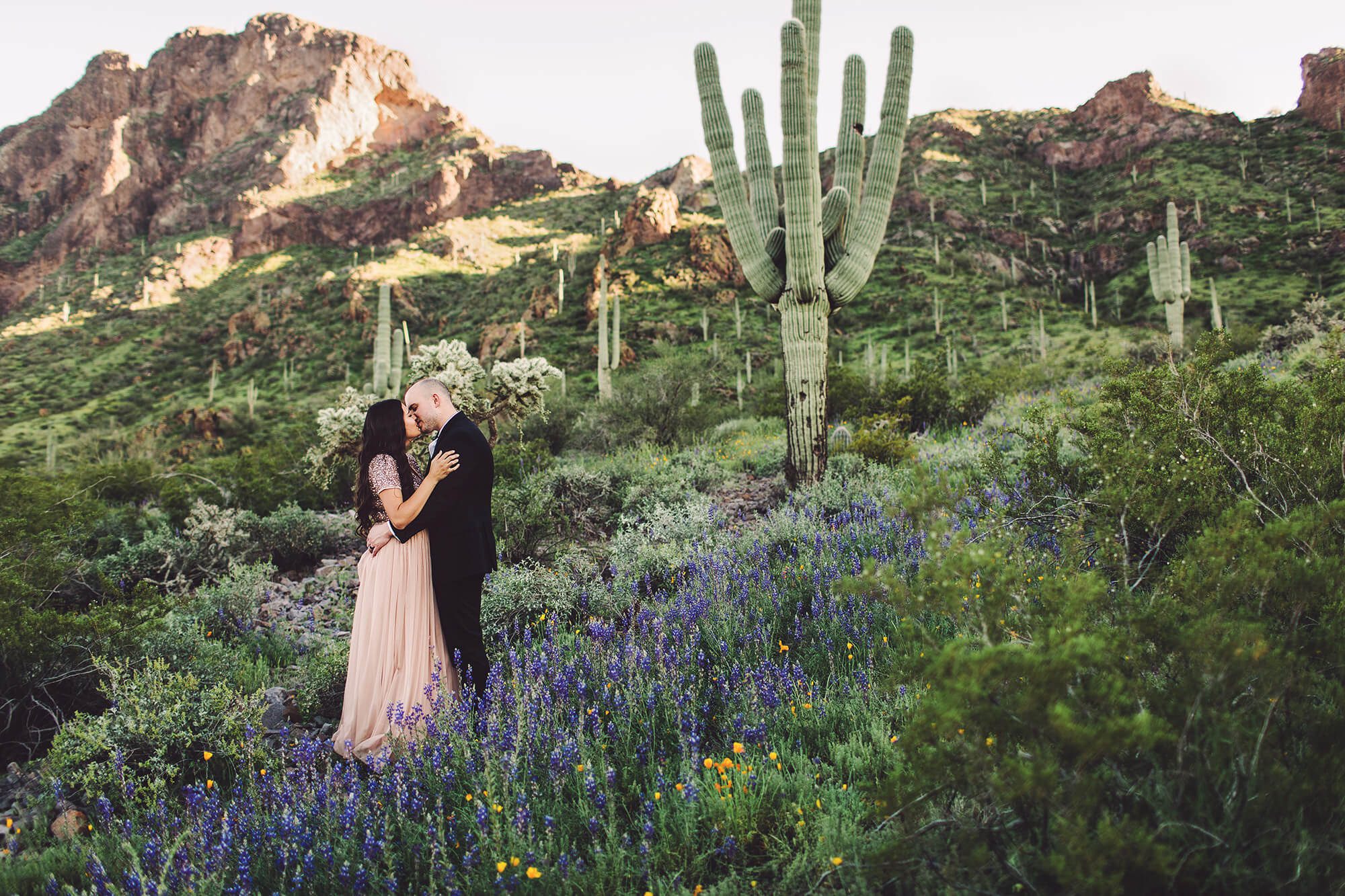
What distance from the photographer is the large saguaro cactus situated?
6.67 m

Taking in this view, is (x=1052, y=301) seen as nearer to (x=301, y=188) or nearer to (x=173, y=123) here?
(x=301, y=188)

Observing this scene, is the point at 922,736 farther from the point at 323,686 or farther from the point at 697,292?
the point at 697,292

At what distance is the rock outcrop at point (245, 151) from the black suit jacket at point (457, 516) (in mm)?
76785

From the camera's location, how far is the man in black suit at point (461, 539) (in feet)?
9.98

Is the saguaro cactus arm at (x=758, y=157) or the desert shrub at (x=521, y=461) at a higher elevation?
the saguaro cactus arm at (x=758, y=157)

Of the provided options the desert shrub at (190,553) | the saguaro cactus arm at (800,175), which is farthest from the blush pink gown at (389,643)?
the saguaro cactus arm at (800,175)

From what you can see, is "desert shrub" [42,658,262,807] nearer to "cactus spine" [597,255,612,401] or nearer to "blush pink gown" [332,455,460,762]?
Result: "blush pink gown" [332,455,460,762]

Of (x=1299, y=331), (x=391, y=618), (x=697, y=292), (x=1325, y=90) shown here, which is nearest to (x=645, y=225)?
(x=697, y=292)

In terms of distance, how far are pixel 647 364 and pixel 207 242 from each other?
245ft

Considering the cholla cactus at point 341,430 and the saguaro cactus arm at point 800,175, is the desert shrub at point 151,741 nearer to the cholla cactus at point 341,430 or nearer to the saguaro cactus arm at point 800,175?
the cholla cactus at point 341,430

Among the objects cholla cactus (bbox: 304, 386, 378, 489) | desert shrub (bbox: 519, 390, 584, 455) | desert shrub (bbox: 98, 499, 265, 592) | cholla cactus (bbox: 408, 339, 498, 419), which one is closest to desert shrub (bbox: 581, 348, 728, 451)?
desert shrub (bbox: 519, 390, 584, 455)

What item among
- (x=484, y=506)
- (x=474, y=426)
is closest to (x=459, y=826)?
(x=484, y=506)

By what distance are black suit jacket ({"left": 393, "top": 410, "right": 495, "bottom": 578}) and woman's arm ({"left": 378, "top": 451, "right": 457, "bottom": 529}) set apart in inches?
0.9

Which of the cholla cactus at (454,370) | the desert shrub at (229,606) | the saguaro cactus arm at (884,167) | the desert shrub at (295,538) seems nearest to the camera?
the desert shrub at (229,606)
